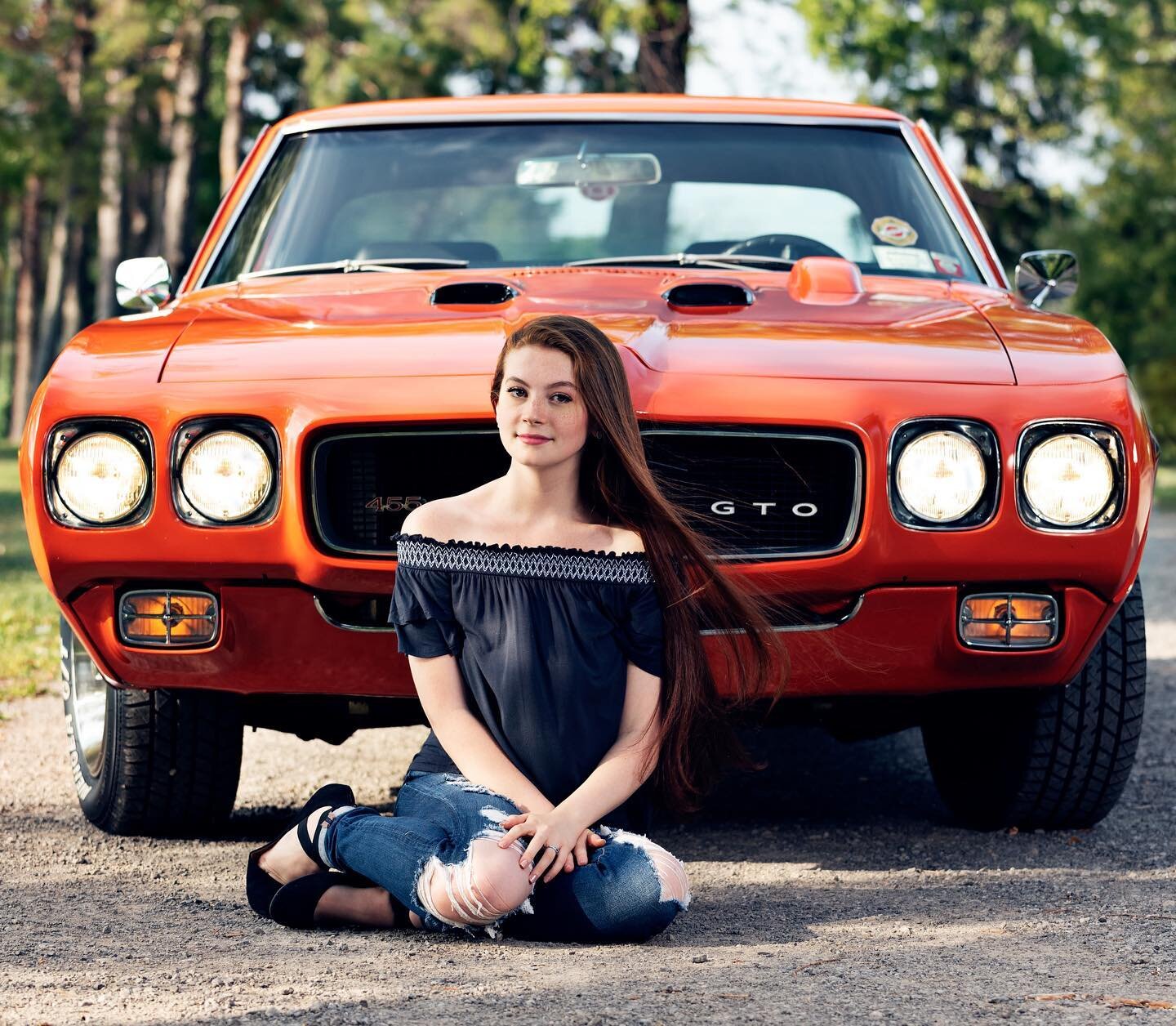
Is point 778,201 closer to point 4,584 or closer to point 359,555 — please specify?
point 359,555

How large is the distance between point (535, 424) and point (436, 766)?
703mm

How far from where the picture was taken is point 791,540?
140 inches

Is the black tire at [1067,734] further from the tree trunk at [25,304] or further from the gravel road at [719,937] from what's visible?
the tree trunk at [25,304]

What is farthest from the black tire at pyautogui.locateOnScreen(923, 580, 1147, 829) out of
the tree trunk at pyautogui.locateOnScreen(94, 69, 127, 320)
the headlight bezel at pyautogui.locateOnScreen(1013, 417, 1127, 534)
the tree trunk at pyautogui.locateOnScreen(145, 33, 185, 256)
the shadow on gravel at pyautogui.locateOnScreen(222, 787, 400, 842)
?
the tree trunk at pyautogui.locateOnScreen(94, 69, 127, 320)

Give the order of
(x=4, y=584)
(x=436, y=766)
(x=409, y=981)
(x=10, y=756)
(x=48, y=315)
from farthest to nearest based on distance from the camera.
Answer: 1. (x=48, y=315)
2. (x=4, y=584)
3. (x=10, y=756)
4. (x=436, y=766)
5. (x=409, y=981)

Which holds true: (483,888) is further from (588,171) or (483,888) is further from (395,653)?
(588,171)

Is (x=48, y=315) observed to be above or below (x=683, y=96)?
below

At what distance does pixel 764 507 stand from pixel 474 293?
909 millimetres

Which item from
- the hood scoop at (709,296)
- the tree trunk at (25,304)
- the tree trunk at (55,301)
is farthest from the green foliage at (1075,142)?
the hood scoop at (709,296)

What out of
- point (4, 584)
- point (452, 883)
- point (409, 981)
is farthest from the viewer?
point (4, 584)

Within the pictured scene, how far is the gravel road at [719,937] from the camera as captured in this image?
2.80 metres

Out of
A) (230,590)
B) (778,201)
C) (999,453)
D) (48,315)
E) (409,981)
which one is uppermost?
(778,201)

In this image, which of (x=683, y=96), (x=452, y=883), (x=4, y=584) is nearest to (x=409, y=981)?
(x=452, y=883)

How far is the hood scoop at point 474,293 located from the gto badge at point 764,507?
2.49 feet
